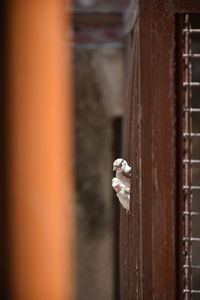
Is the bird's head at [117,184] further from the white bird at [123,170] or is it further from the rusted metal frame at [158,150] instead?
the rusted metal frame at [158,150]

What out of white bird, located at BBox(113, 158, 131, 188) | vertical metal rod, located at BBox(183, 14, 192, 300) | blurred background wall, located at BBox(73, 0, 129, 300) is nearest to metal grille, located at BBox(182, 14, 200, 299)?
vertical metal rod, located at BBox(183, 14, 192, 300)

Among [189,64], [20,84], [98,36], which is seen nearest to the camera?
[20,84]

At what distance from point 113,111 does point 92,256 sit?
48.6 inches

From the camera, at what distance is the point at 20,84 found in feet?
2.04

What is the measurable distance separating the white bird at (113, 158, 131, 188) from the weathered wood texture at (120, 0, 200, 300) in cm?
26

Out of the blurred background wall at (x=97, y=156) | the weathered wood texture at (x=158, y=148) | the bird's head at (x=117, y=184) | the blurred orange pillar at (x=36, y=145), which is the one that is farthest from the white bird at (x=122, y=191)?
the blurred background wall at (x=97, y=156)

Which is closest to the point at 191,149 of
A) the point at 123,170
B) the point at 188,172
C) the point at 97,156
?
the point at 188,172

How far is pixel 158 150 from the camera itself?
7.47 ft

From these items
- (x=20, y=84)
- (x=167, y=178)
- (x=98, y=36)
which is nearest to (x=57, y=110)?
(x=20, y=84)

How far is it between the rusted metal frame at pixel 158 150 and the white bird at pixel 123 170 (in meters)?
0.33

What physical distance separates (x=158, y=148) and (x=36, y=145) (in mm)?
1666

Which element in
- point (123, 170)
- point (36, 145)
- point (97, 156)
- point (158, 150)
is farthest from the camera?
point (97, 156)

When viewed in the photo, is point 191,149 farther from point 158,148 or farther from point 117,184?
point 117,184

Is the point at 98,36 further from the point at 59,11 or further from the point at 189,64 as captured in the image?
the point at 59,11
